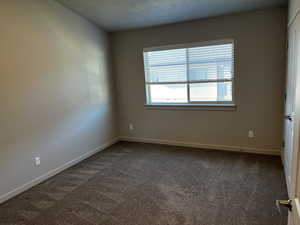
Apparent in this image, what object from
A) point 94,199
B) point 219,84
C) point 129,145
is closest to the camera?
point 94,199

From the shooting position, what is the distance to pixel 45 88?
299 centimetres

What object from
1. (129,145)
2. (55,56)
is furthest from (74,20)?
(129,145)

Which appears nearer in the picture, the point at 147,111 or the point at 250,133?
the point at 250,133

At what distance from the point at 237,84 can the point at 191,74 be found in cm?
85

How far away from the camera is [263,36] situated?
326 cm

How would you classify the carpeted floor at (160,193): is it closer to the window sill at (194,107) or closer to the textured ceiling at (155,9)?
the window sill at (194,107)

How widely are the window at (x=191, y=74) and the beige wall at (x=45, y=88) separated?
1.14m

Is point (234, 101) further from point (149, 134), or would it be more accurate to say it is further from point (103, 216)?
point (103, 216)

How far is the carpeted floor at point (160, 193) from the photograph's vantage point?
208cm

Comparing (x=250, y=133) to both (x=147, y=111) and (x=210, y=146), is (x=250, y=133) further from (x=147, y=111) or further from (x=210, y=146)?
(x=147, y=111)

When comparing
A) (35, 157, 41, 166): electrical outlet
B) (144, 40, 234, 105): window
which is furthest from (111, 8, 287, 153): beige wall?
(35, 157, 41, 166): electrical outlet

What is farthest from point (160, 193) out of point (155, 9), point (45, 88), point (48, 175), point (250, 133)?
point (155, 9)

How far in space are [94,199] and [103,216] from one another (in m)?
0.38

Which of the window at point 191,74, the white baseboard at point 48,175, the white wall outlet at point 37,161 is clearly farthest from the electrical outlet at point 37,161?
the window at point 191,74
